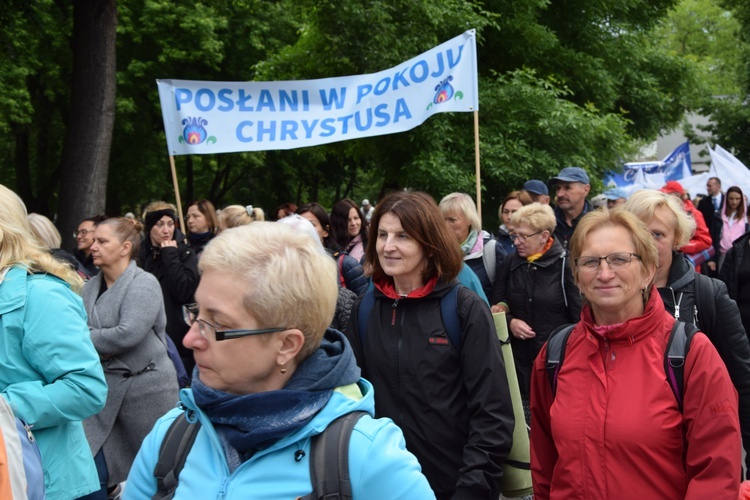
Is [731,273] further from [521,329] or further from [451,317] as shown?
[451,317]

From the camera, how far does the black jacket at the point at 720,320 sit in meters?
3.40

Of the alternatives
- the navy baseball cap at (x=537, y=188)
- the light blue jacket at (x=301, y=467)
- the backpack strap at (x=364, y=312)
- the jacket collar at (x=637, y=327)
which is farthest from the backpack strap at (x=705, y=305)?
the navy baseball cap at (x=537, y=188)

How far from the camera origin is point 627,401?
2.79 m

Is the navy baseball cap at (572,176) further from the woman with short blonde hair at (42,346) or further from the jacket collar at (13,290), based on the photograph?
the jacket collar at (13,290)

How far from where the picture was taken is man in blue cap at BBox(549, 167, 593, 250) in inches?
272

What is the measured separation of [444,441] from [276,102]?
5949 mm

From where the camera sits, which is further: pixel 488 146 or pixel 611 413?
pixel 488 146

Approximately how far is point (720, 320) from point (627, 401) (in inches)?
38.6

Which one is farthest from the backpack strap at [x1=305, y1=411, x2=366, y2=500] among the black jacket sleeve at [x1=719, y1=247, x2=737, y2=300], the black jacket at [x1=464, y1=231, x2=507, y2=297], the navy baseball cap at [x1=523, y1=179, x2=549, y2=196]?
the navy baseball cap at [x1=523, y1=179, x2=549, y2=196]

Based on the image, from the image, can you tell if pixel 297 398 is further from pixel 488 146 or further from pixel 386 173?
pixel 386 173

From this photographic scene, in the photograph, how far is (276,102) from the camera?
8688 mm

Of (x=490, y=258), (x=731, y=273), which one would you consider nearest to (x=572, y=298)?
(x=490, y=258)

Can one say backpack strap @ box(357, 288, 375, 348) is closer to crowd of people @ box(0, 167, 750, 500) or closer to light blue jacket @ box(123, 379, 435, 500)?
crowd of people @ box(0, 167, 750, 500)

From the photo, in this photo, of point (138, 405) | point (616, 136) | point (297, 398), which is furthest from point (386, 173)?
point (297, 398)
